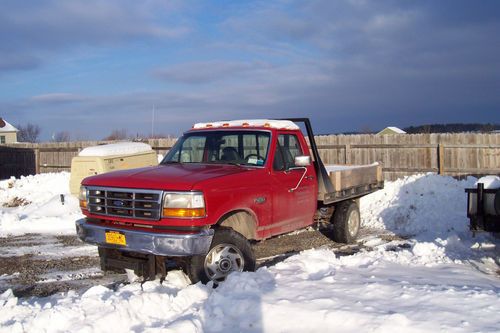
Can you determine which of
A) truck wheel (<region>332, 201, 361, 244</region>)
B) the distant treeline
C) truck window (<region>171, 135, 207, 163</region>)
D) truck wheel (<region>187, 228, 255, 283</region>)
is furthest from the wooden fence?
truck wheel (<region>187, 228, 255, 283</region>)

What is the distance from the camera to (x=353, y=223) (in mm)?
10000

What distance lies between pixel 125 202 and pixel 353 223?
5336 millimetres

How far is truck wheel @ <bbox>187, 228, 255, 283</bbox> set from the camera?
584 cm

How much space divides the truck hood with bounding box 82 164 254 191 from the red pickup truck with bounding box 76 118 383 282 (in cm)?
1

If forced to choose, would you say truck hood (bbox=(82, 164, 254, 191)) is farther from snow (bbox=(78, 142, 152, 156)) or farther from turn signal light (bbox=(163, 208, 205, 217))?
snow (bbox=(78, 142, 152, 156))

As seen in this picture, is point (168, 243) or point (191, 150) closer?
point (168, 243)

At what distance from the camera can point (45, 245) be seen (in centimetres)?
1020

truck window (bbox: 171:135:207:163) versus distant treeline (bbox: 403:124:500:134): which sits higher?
distant treeline (bbox: 403:124:500:134)

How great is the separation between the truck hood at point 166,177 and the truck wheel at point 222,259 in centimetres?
71

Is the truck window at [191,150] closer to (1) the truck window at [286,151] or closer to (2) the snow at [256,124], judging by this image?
(2) the snow at [256,124]

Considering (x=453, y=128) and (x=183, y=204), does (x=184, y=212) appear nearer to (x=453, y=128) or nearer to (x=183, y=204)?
(x=183, y=204)

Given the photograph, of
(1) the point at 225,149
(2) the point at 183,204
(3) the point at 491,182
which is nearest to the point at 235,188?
(2) the point at 183,204

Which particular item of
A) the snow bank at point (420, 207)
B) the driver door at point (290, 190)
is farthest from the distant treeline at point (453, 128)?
the driver door at point (290, 190)

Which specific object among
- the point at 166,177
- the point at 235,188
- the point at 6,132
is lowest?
the point at 235,188
